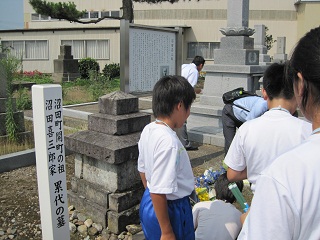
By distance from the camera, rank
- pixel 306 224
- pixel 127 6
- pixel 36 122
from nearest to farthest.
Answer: pixel 306 224 → pixel 36 122 → pixel 127 6

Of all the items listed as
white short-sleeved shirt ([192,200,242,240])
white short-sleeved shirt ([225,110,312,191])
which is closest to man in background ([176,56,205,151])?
white short-sleeved shirt ([192,200,242,240])

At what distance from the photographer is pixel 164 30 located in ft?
14.7

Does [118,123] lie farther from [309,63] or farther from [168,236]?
[309,63]

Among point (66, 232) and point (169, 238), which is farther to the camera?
point (66, 232)

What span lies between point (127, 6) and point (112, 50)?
36.9 feet

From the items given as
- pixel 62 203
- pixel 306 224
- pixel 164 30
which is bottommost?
pixel 62 203

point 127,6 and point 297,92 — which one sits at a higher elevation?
point 127,6

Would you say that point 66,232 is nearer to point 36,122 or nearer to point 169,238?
point 36,122

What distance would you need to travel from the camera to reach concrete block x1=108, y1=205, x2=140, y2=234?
3225 millimetres

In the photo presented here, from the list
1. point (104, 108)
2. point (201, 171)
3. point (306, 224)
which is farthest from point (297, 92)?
point (201, 171)

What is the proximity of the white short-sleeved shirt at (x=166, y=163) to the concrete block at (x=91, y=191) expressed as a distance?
1.45m

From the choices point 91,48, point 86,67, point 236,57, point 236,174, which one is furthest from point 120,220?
point 91,48

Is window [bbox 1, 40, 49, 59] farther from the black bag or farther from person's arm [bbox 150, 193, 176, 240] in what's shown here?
person's arm [bbox 150, 193, 176, 240]

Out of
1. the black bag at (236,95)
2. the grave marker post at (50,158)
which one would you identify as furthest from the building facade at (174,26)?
the grave marker post at (50,158)
